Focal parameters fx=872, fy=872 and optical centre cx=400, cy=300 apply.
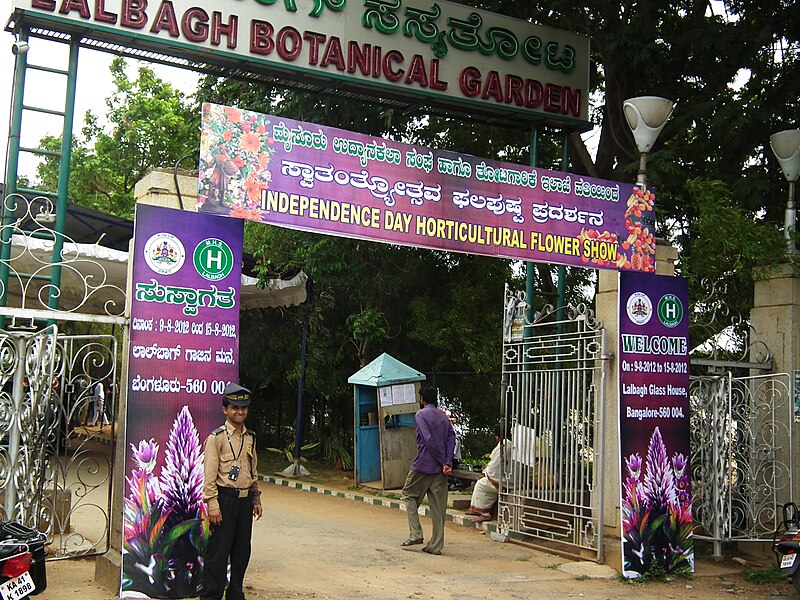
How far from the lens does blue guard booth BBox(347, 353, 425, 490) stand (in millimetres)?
14078

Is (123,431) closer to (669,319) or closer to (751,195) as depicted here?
(669,319)

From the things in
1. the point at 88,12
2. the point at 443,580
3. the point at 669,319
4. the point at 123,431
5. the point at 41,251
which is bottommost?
the point at 443,580

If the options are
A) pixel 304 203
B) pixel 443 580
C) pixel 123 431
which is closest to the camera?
pixel 123 431

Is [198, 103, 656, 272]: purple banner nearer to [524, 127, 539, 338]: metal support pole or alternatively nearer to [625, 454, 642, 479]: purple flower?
[625, 454, 642, 479]: purple flower

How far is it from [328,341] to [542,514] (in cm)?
750

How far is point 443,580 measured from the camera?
7.86 meters

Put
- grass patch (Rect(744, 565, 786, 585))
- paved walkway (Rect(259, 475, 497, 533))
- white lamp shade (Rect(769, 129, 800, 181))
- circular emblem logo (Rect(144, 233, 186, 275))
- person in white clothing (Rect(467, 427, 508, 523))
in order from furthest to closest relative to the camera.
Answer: paved walkway (Rect(259, 475, 497, 533)), person in white clothing (Rect(467, 427, 508, 523)), white lamp shade (Rect(769, 129, 800, 181)), grass patch (Rect(744, 565, 786, 585)), circular emblem logo (Rect(144, 233, 186, 275))

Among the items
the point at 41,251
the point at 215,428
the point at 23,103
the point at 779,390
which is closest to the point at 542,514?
the point at 779,390

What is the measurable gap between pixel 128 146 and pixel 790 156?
18.6 m

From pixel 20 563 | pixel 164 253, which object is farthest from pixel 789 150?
pixel 20 563

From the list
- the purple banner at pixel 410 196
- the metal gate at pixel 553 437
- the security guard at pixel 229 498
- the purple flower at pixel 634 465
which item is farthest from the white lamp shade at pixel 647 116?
the security guard at pixel 229 498

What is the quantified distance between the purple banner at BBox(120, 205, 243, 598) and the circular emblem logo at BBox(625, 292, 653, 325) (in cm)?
391

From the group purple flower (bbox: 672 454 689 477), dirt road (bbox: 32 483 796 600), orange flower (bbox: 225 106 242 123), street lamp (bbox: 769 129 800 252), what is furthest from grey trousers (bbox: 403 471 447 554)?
street lamp (bbox: 769 129 800 252)

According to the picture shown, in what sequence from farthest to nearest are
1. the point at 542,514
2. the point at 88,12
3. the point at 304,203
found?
the point at 542,514 < the point at 88,12 < the point at 304,203
